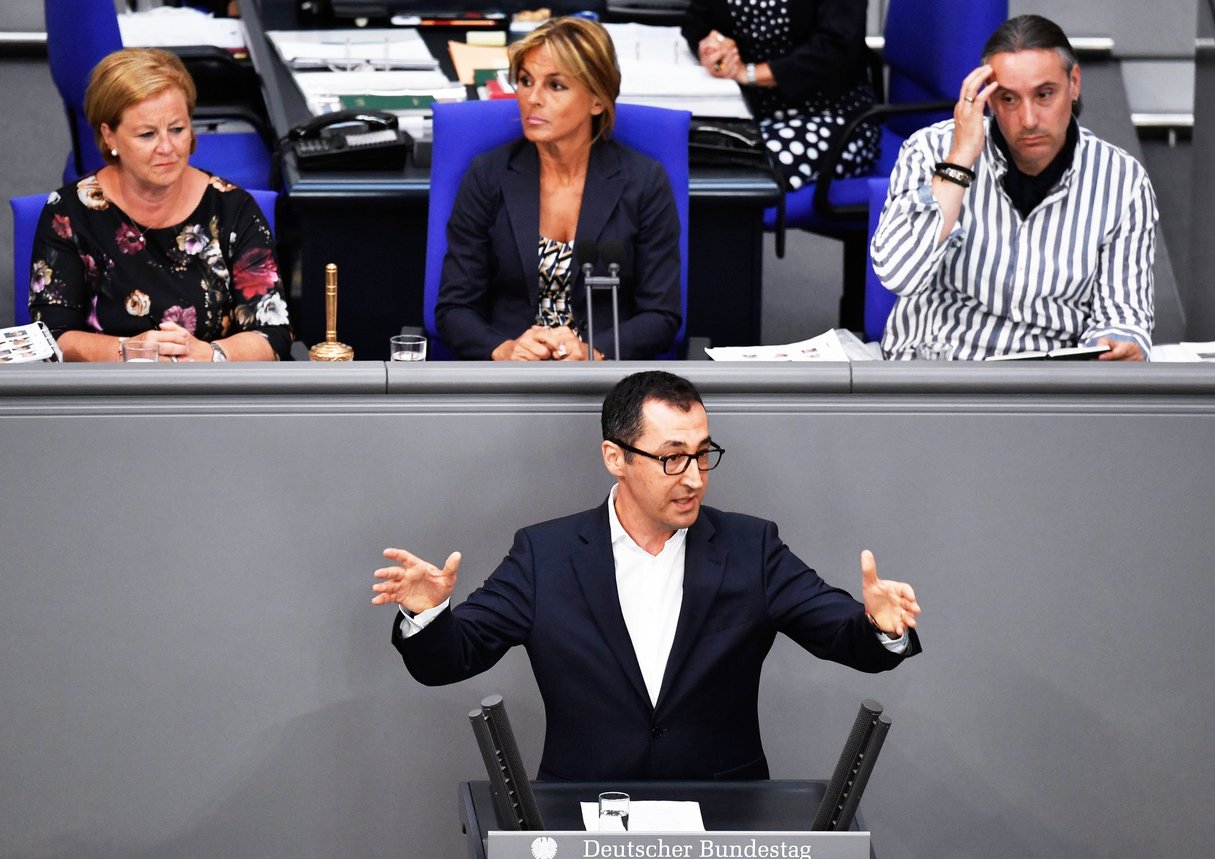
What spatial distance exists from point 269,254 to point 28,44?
9.86ft

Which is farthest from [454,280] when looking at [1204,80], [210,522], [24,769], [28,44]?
[28,44]

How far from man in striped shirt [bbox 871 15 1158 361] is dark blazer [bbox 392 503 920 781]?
100 centimetres

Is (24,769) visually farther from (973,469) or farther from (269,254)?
(973,469)

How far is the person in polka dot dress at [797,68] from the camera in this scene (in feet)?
14.2

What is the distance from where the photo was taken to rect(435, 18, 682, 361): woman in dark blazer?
3275 mm

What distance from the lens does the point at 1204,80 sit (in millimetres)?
4629

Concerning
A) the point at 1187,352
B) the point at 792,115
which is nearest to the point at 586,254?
the point at 1187,352

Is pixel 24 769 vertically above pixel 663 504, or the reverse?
pixel 663 504

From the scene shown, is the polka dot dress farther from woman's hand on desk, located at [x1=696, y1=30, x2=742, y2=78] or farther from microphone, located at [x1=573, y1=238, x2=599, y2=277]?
microphone, located at [x1=573, y1=238, x2=599, y2=277]

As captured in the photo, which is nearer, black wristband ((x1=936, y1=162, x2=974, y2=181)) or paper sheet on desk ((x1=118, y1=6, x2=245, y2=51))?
black wristband ((x1=936, y1=162, x2=974, y2=181))

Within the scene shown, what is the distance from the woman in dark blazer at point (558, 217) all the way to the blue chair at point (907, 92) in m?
0.70

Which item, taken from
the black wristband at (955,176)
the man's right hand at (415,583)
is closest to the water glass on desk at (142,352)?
the man's right hand at (415,583)

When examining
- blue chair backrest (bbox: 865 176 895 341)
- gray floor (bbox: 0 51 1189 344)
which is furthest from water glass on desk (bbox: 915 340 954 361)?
gray floor (bbox: 0 51 1189 344)

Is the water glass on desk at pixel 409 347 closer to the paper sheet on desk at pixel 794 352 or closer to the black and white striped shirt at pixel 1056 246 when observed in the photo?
the paper sheet on desk at pixel 794 352
